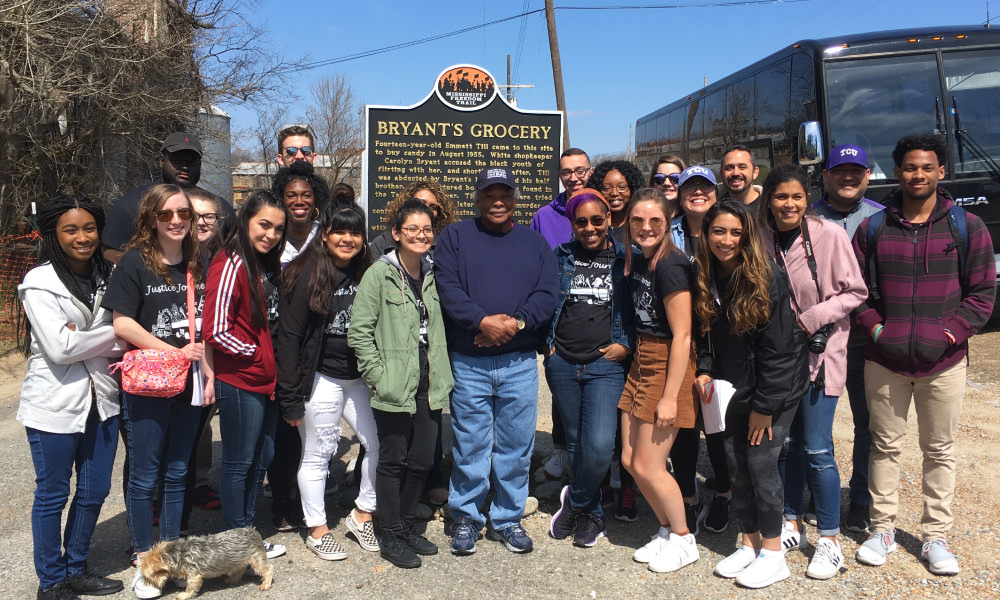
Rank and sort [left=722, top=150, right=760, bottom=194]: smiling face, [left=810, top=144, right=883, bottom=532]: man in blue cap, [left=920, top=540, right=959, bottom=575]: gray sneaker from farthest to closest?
[left=722, top=150, right=760, bottom=194]: smiling face < [left=810, top=144, right=883, bottom=532]: man in blue cap < [left=920, top=540, right=959, bottom=575]: gray sneaker

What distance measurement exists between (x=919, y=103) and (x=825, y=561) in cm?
607

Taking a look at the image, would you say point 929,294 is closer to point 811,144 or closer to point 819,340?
point 819,340

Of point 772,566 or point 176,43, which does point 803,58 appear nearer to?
point 772,566

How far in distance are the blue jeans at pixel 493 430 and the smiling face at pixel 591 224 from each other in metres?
0.68

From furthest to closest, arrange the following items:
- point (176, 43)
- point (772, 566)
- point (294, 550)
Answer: point (176, 43), point (294, 550), point (772, 566)

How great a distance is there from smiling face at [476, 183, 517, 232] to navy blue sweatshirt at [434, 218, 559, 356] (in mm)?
76

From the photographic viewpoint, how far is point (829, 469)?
323 centimetres

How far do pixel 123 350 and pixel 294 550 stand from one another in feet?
4.51

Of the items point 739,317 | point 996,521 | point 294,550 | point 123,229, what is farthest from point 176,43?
point 996,521

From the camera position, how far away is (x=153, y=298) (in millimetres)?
2953

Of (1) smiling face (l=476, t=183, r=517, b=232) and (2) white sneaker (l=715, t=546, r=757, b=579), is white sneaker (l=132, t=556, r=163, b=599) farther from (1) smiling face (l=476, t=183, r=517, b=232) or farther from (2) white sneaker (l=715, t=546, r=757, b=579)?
(2) white sneaker (l=715, t=546, r=757, b=579)

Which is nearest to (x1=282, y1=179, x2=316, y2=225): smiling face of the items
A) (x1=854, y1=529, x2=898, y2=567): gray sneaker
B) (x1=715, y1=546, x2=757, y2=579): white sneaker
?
(x1=715, y1=546, x2=757, y2=579): white sneaker

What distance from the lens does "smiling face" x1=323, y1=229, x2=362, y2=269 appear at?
3383mm

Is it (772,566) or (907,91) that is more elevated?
(907,91)
